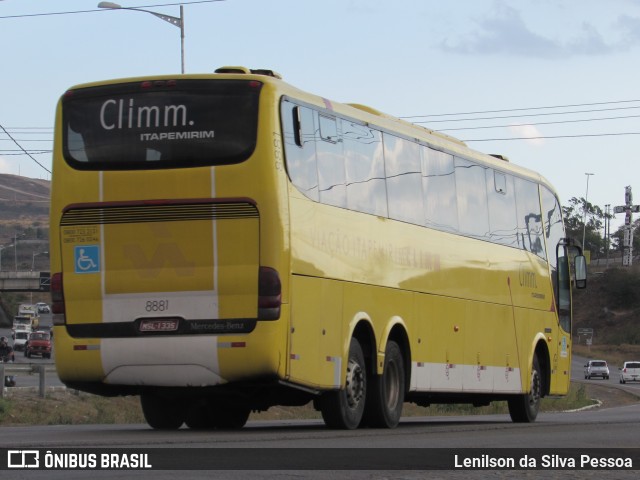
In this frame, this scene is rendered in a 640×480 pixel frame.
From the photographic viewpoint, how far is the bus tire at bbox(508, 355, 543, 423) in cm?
2412

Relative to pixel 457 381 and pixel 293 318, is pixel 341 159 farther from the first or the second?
pixel 457 381

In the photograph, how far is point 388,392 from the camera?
1852cm

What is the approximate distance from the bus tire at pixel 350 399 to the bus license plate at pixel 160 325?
7.78 ft

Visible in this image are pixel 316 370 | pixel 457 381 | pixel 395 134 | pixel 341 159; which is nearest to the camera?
pixel 316 370

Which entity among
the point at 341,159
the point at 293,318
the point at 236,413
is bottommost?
the point at 236,413

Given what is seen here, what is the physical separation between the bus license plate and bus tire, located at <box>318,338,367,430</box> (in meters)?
2.37

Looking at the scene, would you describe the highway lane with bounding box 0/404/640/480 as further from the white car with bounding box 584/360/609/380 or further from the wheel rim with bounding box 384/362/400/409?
the white car with bounding box 584/360/609/380

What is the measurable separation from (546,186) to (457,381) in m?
6.45

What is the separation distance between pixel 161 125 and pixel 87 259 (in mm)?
1729

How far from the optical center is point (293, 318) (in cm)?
1555

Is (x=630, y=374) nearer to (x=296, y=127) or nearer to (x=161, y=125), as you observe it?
(x=296, y=127)

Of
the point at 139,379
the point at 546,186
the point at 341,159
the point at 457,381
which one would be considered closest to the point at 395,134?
the point at 341,159

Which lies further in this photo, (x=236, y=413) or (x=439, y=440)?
(x=236, y=413)
